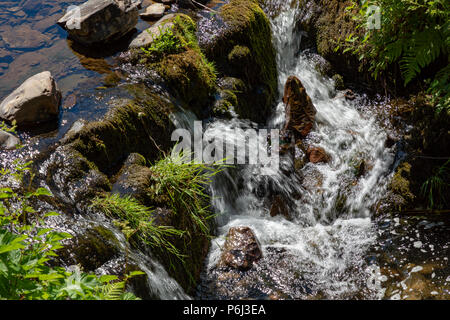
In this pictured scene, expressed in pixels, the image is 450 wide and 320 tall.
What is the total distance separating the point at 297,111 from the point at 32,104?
371 centimetres

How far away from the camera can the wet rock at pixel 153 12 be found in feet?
20.4

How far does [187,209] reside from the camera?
4.07m

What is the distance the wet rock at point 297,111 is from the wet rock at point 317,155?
0.33 m

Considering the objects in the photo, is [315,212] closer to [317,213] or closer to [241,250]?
[317,213]

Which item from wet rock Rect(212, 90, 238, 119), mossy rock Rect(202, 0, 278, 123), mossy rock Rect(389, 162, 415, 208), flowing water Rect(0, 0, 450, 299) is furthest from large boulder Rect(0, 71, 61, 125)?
mossy rock Rect(389, 162, 415, 208)

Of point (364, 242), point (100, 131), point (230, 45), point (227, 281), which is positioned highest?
point (230, 45)

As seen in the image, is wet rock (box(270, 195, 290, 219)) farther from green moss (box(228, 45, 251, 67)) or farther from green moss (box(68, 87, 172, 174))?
green moss (box(228, 45, 251, 67))

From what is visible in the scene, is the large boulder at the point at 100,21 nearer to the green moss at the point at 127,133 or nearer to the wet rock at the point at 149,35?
the wet rock at the point at 149,35

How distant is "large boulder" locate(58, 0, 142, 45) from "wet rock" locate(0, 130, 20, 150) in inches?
86.6

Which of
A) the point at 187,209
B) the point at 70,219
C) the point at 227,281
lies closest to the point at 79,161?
the point at 70,219

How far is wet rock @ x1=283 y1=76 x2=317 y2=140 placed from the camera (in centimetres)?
573
